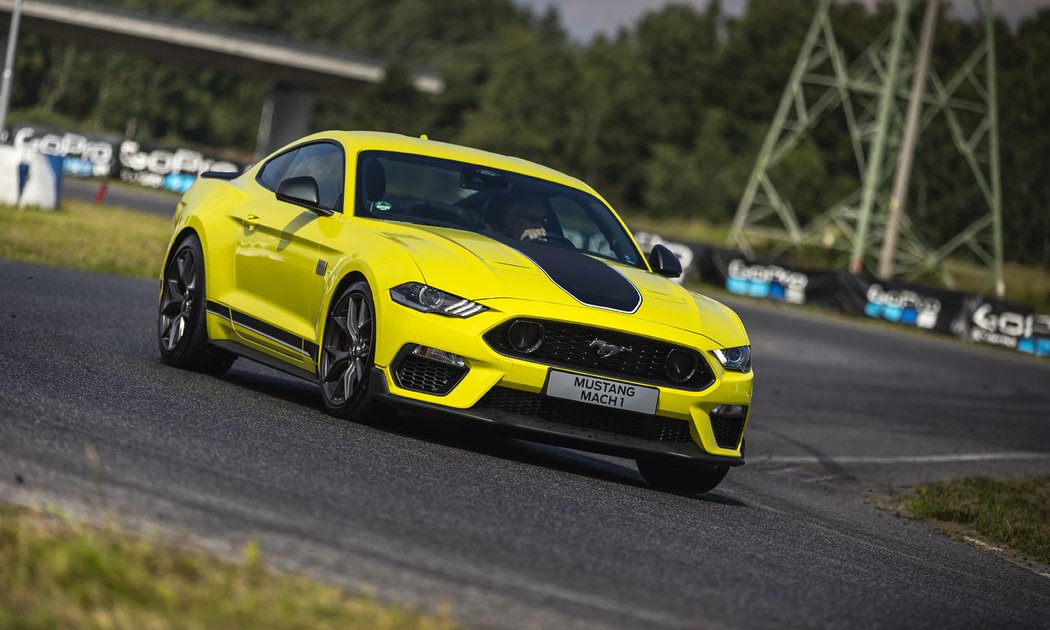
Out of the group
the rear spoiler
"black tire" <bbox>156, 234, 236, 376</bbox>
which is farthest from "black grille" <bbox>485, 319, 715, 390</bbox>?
the rear spoiler

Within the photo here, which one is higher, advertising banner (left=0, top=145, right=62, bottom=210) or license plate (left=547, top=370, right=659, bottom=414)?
license plate (left=547, top=370, right=659, bottom=414)

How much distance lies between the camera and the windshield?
8.45 metres

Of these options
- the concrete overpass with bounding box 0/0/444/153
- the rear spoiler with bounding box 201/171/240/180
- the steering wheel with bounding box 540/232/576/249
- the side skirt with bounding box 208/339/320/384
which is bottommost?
the side skirt with bounding box 208/339/320/384

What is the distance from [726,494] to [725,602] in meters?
3.90

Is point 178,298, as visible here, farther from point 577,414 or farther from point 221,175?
point 577,414

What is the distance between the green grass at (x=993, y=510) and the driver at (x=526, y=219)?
10.4 ft

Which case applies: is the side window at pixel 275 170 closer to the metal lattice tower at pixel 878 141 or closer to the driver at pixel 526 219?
the driver at pixel 526 219

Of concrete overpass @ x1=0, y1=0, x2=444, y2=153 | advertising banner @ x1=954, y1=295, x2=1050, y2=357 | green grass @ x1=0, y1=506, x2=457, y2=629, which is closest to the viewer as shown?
green grass @ x1=0, y1=506, x2=457, y2=629

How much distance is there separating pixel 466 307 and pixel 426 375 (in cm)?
38

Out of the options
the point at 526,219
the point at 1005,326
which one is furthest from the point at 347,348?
the point at 1005,326

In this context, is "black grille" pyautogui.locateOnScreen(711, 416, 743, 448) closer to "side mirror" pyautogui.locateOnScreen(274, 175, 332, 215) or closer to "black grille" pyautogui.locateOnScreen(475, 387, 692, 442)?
"black grille" pyautogui.locateOnScreen(475, 387, 692, 442)

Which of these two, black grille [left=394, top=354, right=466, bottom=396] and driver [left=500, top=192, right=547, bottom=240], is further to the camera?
driver [left=500, top=192, right=547, bottom=240]

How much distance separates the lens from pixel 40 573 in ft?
12.0

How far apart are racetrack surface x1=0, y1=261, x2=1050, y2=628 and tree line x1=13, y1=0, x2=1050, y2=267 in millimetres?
62434
